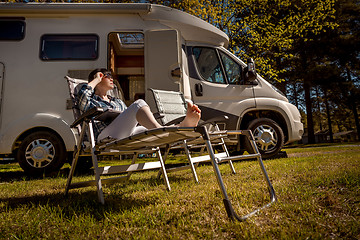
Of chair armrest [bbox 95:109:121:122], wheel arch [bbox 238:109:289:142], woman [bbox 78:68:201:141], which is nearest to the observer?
woman [bbox 78:68:201:141]

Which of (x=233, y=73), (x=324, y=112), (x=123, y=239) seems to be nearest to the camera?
(x=123, y=239)

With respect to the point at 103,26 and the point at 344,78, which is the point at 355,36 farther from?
the point at 103,26

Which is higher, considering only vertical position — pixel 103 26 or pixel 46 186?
pixel 103 26

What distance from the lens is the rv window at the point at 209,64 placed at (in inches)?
195

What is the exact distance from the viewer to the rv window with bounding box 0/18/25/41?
446 cm

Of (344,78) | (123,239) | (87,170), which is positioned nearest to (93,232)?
(123,239)

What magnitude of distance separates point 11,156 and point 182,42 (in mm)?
3668

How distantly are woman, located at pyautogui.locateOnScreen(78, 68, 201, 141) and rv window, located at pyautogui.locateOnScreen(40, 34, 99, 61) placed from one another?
187cm

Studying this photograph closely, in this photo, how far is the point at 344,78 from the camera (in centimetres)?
1781

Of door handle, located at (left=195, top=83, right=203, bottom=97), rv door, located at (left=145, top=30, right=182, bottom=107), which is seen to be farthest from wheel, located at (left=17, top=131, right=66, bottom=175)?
door handle, located at (left=195, top=83, right=203, bottom=97)

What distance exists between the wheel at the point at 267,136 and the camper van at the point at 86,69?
0.02 meters

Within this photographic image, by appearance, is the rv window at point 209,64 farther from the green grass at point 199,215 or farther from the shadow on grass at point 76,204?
the shadow on grass at point 76,204

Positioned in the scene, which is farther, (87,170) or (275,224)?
(87,170)

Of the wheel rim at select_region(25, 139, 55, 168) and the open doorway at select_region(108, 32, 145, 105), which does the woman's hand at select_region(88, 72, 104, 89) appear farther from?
the open doorway at select_region(108, 32, 145, 105)
